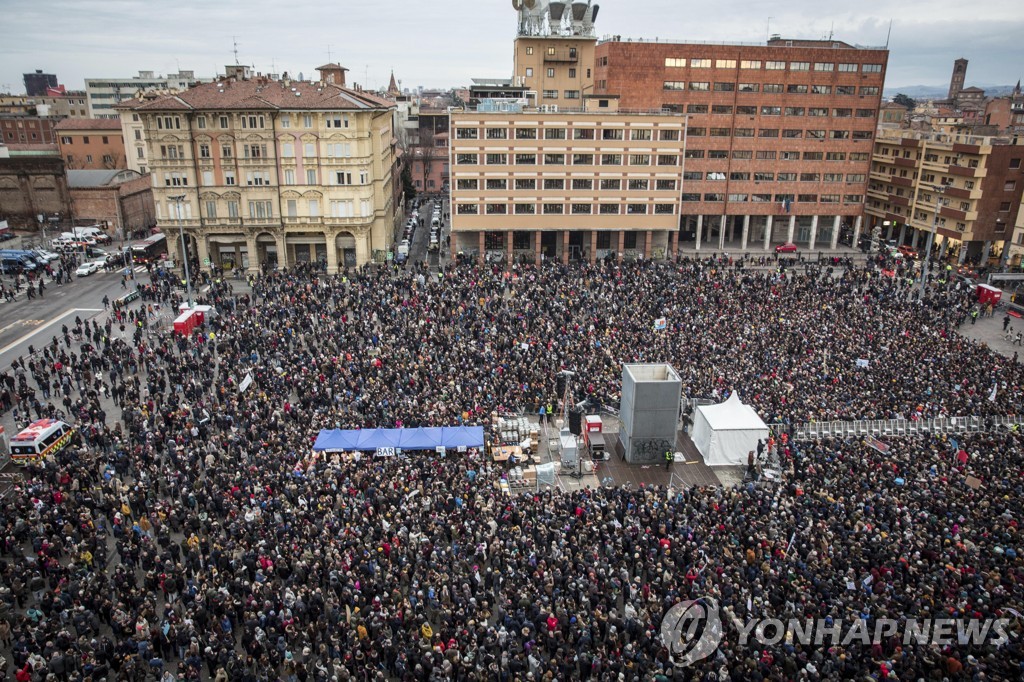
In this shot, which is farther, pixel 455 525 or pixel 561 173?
pixel 561 173

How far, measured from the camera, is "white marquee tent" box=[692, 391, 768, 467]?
25.4m

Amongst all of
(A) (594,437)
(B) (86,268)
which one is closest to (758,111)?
(A) (594,437)

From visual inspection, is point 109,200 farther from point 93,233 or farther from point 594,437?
point 594,437

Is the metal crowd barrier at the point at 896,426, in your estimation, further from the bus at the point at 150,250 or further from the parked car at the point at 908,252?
the bus at the point at 150,250

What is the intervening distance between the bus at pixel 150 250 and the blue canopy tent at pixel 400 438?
36.0 metres

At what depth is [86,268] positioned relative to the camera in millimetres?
51188

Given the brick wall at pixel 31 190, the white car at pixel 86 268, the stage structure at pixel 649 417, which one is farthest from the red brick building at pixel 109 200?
the stage structure at pixel 649 417

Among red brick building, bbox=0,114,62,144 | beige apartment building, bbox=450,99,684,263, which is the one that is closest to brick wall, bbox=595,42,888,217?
beige apartment building, bbox=450,99,684,263

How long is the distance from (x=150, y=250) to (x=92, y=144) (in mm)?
31807

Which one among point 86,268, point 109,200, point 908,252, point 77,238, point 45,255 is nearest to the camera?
point 86,268

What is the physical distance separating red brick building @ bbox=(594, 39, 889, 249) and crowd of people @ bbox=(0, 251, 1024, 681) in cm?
2925

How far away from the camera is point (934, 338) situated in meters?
35.2

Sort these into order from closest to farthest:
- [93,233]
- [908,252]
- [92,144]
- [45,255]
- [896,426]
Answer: [896,426], [45,255], [908,252], [93,233], [92,144]

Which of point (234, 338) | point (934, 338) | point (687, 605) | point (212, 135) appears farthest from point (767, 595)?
point (212, 135)
